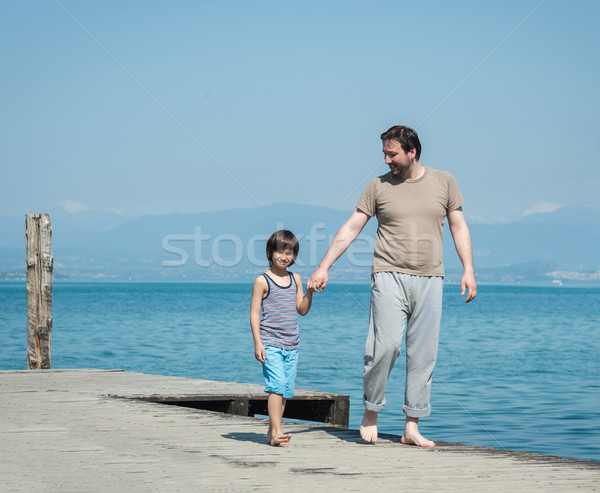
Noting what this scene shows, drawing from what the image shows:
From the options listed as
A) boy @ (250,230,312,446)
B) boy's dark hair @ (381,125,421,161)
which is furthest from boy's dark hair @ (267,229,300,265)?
boy's dark hair @ (381,125,421,161)

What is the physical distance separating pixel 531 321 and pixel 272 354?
44216mm

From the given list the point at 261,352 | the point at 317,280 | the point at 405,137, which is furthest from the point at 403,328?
the point at 405,137

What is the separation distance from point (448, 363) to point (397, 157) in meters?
19.4

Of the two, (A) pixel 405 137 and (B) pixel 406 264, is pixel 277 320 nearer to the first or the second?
(B) pixel 406 264

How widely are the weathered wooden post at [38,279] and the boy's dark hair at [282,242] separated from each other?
7.12m

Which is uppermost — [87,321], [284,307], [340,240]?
[340,240]

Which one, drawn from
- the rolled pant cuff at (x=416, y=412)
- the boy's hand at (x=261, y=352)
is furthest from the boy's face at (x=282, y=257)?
the rolled pant cuff at (x=416, y=412)

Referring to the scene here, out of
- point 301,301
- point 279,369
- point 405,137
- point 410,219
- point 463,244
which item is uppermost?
point 405,137

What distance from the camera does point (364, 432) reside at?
16.8ft

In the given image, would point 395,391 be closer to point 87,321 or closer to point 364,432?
point 364,432

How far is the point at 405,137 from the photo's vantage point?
4.93 meters

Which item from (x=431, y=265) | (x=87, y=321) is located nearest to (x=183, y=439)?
(x=431, y=265)

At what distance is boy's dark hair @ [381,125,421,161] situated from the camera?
492 centimetres

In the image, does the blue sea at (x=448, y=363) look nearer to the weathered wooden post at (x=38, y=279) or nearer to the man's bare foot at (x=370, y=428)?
the weathered wooden post at (x=38, y=279)
